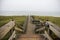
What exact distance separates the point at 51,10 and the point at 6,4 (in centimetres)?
605

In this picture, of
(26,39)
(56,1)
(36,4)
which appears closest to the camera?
(26,39)

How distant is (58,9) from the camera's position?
18.8 m

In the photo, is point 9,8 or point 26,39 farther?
point 9,8

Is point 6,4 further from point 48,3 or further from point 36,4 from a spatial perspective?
point 48,3

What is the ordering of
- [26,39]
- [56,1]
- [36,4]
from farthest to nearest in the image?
[36,4], [56,1], [26,39]

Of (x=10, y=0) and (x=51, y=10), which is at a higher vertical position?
(x=10, y=0)

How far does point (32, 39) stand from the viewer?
9.59 feet

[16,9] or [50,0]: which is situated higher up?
[50,0]

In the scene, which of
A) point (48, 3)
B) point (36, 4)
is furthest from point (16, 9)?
point (48, 3)

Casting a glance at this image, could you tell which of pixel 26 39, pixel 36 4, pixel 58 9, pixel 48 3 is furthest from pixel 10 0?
pixel 26 39

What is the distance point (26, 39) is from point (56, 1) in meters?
15.0

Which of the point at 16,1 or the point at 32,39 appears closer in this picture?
the point at 32,39

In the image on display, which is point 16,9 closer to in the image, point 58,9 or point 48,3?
point 48,3

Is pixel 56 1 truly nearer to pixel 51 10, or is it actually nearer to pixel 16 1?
pixel 51 10
